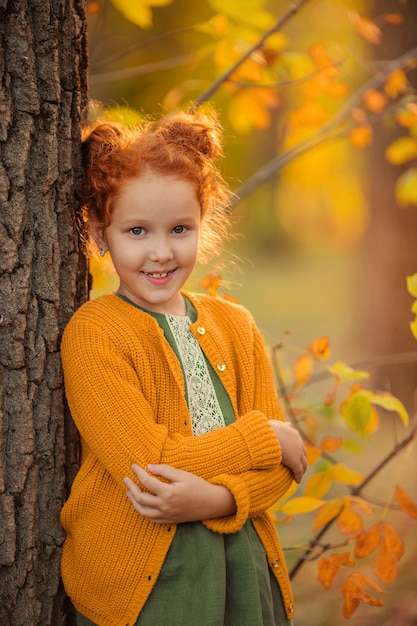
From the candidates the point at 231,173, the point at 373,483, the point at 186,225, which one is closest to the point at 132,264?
the point at 186,225

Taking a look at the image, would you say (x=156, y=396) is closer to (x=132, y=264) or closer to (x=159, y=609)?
(x=132, y=264)

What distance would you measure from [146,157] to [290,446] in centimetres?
80

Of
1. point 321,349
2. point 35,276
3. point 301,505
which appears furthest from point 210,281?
point 301,505

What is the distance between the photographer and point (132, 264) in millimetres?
1696

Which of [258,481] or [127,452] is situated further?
[258,481]

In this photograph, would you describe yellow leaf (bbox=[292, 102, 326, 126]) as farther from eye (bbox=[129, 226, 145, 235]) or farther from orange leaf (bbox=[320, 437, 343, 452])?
eye (bbox=[129, 226, 145, 235])

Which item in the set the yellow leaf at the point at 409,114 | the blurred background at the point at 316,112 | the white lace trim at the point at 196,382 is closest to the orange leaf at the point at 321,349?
the blurred background at the point at 316,112

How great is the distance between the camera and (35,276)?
173 cm

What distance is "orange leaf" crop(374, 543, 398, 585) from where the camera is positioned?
220 centimetres

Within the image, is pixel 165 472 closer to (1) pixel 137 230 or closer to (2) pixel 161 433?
(2) pixel 161 433

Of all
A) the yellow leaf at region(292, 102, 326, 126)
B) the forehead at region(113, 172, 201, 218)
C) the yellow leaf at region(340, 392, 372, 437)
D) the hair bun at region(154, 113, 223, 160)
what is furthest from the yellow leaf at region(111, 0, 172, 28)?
the yellow leaf at region(340, 392, 372, 437)

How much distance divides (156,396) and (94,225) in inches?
18.2

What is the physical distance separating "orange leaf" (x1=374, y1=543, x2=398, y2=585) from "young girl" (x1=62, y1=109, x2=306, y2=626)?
0.49 m

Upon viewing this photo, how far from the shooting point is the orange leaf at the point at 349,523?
2.20m
